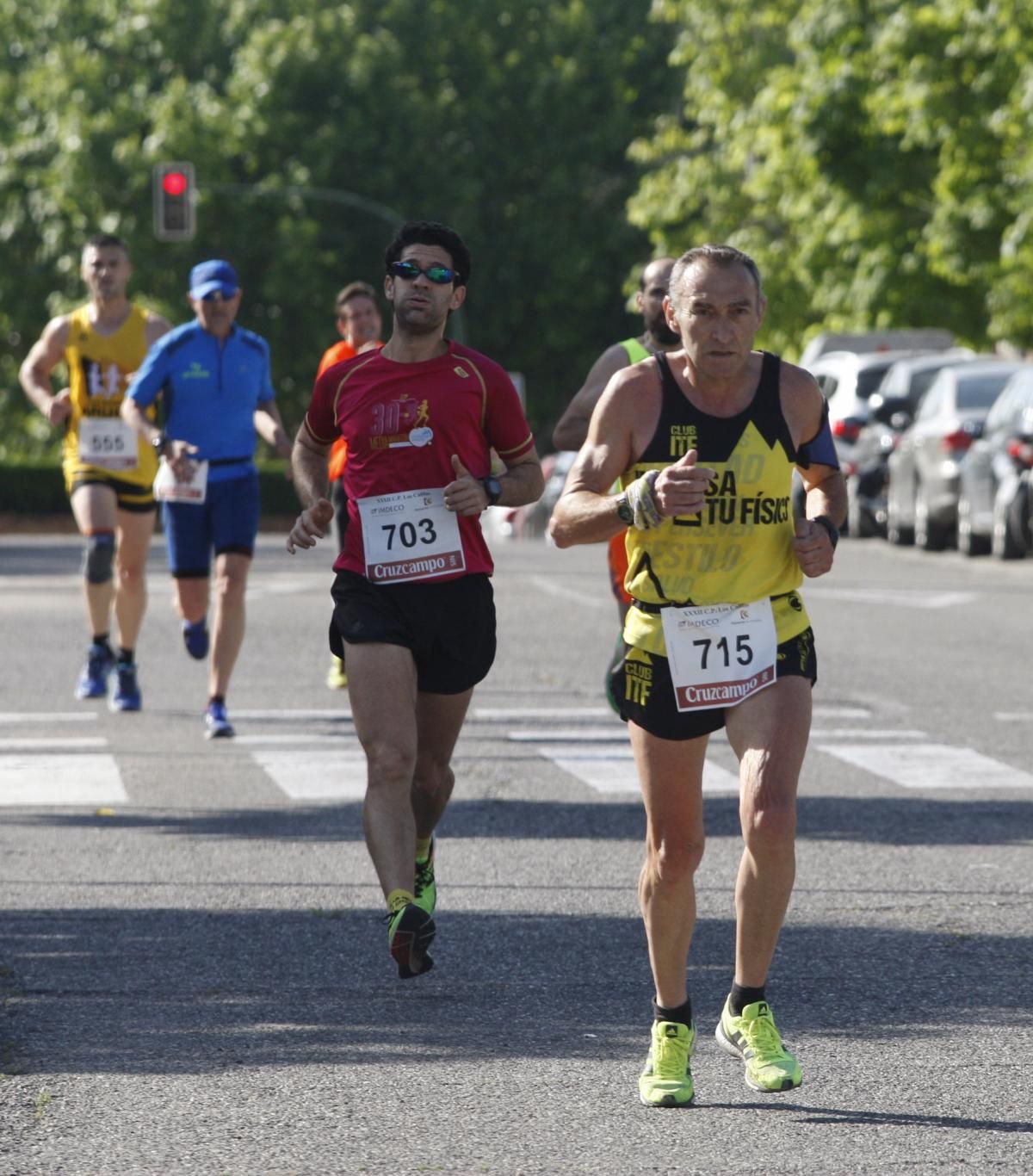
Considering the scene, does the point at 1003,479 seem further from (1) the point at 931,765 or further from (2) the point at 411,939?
(2) the point at 411,939

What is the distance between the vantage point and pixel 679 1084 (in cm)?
555

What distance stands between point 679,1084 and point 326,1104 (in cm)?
71

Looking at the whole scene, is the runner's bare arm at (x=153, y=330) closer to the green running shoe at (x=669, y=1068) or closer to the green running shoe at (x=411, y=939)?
the green running shoe at (x=411, y=939)

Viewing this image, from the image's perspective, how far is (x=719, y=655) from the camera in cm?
568

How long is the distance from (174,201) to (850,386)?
11.6m

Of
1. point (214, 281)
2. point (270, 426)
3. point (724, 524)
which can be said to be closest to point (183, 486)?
point (270, 426)

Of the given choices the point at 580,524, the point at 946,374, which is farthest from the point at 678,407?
the point at 946,374

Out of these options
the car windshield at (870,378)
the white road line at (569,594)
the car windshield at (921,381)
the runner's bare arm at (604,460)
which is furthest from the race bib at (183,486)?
the car windshield at (870,378)

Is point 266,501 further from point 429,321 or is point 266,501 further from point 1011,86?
point 429,321

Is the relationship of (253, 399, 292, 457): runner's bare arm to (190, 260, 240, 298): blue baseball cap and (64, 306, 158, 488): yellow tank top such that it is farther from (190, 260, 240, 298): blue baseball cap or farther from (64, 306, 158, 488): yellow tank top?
(64, 306, 158, 488): yellow tank top

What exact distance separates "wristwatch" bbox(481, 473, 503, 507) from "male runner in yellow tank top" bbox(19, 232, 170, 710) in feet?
19.9

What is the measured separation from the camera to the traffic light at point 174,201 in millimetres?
39906

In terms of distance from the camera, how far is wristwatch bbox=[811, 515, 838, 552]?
5.71 m

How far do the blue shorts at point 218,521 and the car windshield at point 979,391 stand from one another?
16841mm
